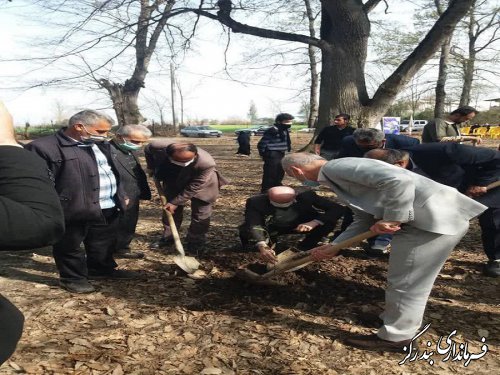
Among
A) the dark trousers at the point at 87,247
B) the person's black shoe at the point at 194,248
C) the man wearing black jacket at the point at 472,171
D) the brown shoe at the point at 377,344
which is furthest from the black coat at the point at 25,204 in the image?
the person's black shoe at the point at 194,248

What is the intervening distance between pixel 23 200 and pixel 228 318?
2473mm

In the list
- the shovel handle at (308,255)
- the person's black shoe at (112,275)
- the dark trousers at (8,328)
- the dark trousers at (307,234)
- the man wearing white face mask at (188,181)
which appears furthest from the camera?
the man wearing white face mask at (188,181)

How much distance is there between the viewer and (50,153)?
3348mm

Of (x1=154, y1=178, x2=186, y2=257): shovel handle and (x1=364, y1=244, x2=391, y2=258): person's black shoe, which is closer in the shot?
(x1=154, y1=178, x2=186, y2=257): shovel handle

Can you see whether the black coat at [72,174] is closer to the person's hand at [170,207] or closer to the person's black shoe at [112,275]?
the person's black shoe at [112,275]

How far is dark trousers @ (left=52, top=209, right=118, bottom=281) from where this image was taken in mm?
3561

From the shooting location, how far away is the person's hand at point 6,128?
42.7 inches

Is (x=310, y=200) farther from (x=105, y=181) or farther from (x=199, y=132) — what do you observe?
(x=199, y=132)

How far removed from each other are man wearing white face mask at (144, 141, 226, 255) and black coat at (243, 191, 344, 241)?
0.60 meters

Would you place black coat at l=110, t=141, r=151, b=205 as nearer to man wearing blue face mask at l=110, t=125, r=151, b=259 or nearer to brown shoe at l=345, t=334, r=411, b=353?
man wearing blue face mask at l=110, t=125, r=151, b=259

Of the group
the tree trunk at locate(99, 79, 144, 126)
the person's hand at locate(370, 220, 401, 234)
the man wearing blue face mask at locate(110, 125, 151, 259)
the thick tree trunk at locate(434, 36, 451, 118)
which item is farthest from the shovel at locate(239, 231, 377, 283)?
the thick tree trunk at locate(434, 36, 451, 118)

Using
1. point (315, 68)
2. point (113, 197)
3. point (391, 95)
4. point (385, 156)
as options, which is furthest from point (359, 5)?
point (315, 68)

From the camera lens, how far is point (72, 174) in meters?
3.41

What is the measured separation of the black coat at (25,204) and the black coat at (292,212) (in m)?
3.01
